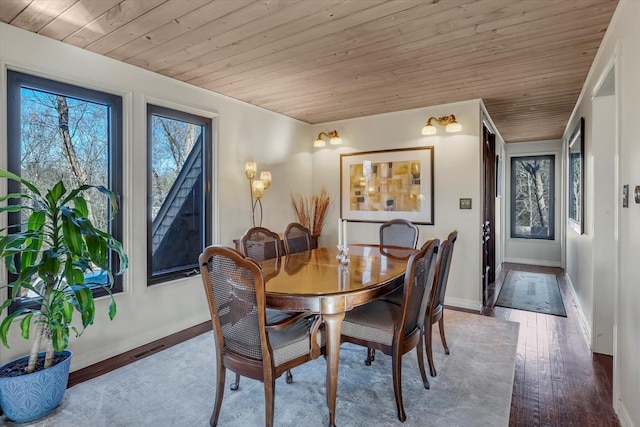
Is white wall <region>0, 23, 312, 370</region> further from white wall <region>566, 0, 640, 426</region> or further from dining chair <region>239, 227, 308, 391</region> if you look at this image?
white wall <region>566, 0, 640, 426</region>

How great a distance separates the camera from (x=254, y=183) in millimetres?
3953

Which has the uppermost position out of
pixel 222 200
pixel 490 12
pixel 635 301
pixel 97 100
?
pixel 490 12

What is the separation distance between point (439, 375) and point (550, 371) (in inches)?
33.8

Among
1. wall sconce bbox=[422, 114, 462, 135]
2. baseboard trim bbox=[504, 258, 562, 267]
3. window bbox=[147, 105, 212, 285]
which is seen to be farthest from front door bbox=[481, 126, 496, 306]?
window bbox=[147, 105, 212, 285]

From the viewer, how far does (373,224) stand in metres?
4.78

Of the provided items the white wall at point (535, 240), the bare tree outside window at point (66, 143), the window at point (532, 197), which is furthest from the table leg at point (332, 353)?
the window at point (532, 197)

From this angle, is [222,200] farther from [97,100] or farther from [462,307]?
[462,307]

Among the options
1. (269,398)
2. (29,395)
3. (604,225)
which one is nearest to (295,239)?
(269,398)

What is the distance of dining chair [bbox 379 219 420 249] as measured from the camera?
3.62m

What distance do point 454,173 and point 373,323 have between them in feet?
8.75

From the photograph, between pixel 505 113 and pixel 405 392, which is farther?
pixel 505 113

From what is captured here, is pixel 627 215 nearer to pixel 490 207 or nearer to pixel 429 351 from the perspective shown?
pixel 429 351

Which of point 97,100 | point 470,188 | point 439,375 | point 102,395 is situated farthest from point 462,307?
point 97,100

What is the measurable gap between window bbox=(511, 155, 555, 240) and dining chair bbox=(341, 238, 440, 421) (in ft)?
19.2
